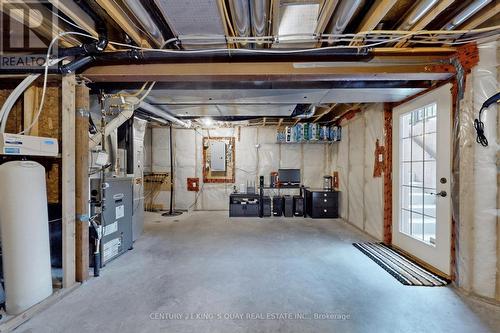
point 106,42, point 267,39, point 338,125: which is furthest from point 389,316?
point 338,125

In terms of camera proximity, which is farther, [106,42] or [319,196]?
[319,196]

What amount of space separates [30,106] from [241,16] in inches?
89.8

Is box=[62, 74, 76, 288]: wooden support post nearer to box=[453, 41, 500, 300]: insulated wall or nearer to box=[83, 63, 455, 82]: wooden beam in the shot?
box=[83, 63, 455, 82]: wooden beam

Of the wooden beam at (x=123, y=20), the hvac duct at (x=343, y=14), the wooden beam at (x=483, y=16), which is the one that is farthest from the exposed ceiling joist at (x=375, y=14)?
the wooden beam at (x=123, y=20)

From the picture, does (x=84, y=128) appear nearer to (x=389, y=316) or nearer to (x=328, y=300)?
(x=328, y=300)

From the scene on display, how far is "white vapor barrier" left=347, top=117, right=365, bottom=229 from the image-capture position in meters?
4.42

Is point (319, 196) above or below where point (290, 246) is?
above

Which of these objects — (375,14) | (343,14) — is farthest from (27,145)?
(375,14)

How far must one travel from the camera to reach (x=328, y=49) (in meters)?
2.13

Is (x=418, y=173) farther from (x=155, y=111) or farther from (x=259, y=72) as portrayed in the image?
(x=155, y=111)

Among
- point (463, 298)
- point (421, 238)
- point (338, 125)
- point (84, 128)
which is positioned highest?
point (338, 125)

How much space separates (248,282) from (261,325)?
64 cm

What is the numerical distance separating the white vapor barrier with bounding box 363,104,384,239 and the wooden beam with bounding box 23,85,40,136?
4434 millimetres

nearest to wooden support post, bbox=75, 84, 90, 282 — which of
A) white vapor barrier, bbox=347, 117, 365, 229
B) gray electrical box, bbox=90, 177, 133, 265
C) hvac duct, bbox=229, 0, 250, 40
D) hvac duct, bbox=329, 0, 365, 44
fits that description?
gray electrical box, bbox=90, 177, 133, 265
